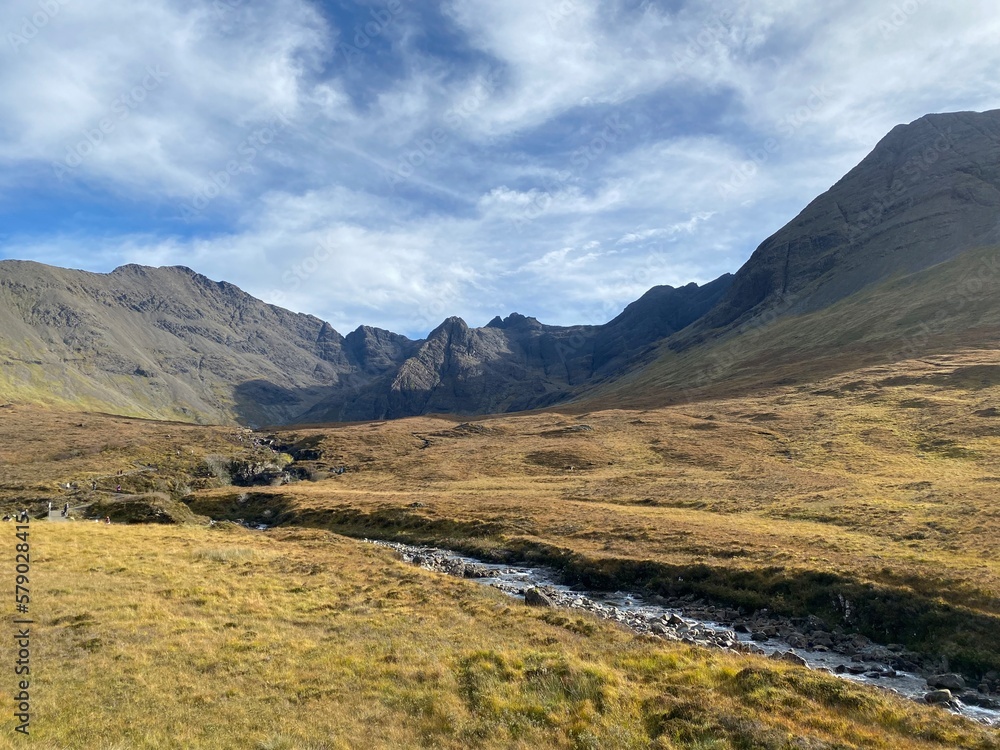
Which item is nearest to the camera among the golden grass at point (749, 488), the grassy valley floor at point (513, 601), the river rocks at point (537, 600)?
the grassy valley floor at point (513, 601)

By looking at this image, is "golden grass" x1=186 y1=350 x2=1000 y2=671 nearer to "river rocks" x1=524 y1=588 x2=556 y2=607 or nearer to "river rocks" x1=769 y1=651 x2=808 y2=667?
"river rocks" x1=769 y1=651 x2=808 y2=667

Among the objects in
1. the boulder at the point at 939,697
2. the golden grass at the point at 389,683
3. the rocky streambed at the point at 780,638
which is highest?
the golden grass at the point at 389,683

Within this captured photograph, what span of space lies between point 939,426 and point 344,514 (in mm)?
75836

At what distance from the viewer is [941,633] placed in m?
22.8

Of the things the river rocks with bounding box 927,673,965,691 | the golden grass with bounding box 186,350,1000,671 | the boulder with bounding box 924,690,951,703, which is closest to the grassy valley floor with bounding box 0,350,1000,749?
the golden grass with bounding box 186,350,1000,671

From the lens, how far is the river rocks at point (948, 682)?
19433mm

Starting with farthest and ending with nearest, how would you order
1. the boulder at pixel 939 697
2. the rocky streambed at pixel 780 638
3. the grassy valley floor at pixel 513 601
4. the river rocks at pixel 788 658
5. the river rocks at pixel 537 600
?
1. the river rocks at pixel 537 600
2. the river rocks at pixel 788 658
3. the rocky streambed at pixel 780 638
4. the boulder at pixel 939 697
5. the grassy valley floor at pixel 513 601

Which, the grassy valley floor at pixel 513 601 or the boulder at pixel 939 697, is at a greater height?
the grassy valley floor at pixel 513 601

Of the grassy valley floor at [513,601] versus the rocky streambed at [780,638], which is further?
the rocky streambed at [780,638]

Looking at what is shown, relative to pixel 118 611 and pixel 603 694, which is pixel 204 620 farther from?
pixel 603 694

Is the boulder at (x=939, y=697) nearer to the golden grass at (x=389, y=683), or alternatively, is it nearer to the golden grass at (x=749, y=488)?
the golden grass at (x=389, y=683)

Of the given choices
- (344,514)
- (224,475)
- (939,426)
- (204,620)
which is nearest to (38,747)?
(204,620)

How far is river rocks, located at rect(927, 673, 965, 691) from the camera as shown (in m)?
19.4

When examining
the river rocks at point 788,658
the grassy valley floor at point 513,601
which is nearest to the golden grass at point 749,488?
the grassy valley floor at point 513,601
